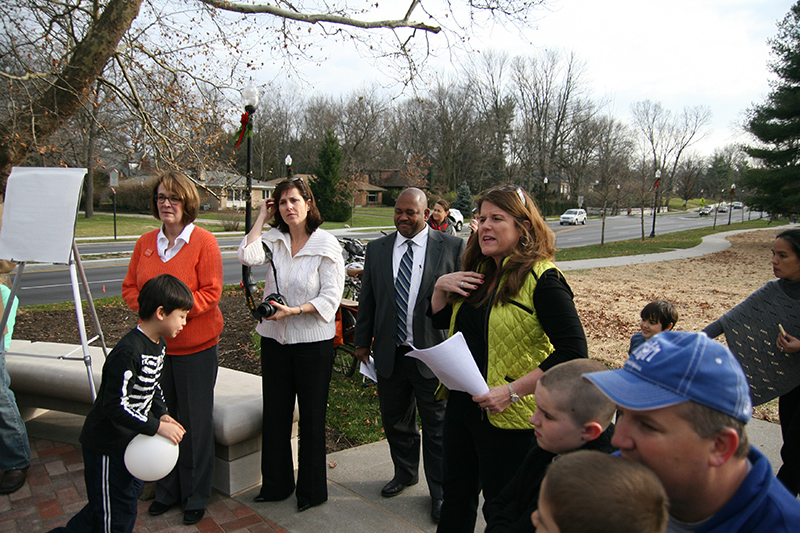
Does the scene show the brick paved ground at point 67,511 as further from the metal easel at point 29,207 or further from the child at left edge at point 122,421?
the metal easel at point 29,207

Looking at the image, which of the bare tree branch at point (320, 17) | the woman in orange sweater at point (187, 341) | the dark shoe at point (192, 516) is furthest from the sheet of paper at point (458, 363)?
the bare tree branch at point (320, 17)

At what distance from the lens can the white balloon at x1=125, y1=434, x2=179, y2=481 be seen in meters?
2.38

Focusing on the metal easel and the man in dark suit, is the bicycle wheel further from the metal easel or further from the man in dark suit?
the metal easel

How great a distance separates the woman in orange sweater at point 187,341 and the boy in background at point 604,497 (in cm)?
260

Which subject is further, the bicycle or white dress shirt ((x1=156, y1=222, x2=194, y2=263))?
the bicycle

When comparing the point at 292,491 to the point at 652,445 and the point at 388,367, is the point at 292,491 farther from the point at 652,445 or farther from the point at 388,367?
the point at 652,445

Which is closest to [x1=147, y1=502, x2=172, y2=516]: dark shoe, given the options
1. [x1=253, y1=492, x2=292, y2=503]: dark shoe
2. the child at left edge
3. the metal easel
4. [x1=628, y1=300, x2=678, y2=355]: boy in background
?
[x1=253, y1=492, x2=292, y2=503]: dark shoe

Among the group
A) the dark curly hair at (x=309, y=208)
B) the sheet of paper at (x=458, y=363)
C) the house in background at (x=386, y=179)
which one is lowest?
the sheet of paper at (x=458, y=363)

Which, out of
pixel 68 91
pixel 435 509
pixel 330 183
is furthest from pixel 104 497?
pixel 330 183

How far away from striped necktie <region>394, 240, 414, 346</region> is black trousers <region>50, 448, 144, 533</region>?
1782mm

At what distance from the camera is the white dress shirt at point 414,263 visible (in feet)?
11.4

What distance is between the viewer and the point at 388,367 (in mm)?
3475

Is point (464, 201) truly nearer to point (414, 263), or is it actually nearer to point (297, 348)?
point (414, 263)

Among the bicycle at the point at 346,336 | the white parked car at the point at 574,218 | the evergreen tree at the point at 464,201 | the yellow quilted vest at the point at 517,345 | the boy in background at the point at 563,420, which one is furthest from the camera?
the white parked car at the point at 574,218
